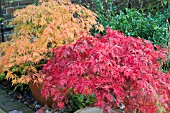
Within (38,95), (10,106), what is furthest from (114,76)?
(10,106)

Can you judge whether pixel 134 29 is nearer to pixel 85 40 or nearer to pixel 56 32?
pixel 56 32

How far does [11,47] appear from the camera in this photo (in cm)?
315

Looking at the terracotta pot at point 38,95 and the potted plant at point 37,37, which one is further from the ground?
the potted plant at point 37,37

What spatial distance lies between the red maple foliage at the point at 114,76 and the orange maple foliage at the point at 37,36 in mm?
756

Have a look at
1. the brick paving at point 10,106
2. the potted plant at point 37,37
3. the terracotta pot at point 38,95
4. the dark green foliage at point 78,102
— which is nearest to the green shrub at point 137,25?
the potted plant at point 37,37

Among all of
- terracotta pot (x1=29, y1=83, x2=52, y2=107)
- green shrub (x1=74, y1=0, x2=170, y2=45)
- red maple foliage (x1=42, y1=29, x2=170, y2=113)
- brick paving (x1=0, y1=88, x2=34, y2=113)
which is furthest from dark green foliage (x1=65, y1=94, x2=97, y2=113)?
green shrub (x1=74, y1=0, x2=170, y2=45)

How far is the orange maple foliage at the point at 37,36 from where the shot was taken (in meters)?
3.10

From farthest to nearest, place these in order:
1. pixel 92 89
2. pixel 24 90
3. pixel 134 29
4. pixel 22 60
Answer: pixel 134 29
pixel 24 90
pixel 22 60
pixel 92 89

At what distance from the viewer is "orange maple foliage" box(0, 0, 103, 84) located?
3.10 meters

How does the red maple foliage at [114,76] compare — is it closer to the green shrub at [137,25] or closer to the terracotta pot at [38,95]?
the terracotta pot at [38,95]

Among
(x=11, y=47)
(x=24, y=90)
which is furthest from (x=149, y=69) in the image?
(x=24, y=90)

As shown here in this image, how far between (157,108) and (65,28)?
1361 mm

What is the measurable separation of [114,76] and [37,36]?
140 centimetres

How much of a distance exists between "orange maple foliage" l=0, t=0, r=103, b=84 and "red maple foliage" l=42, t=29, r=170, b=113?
29.8 inches
